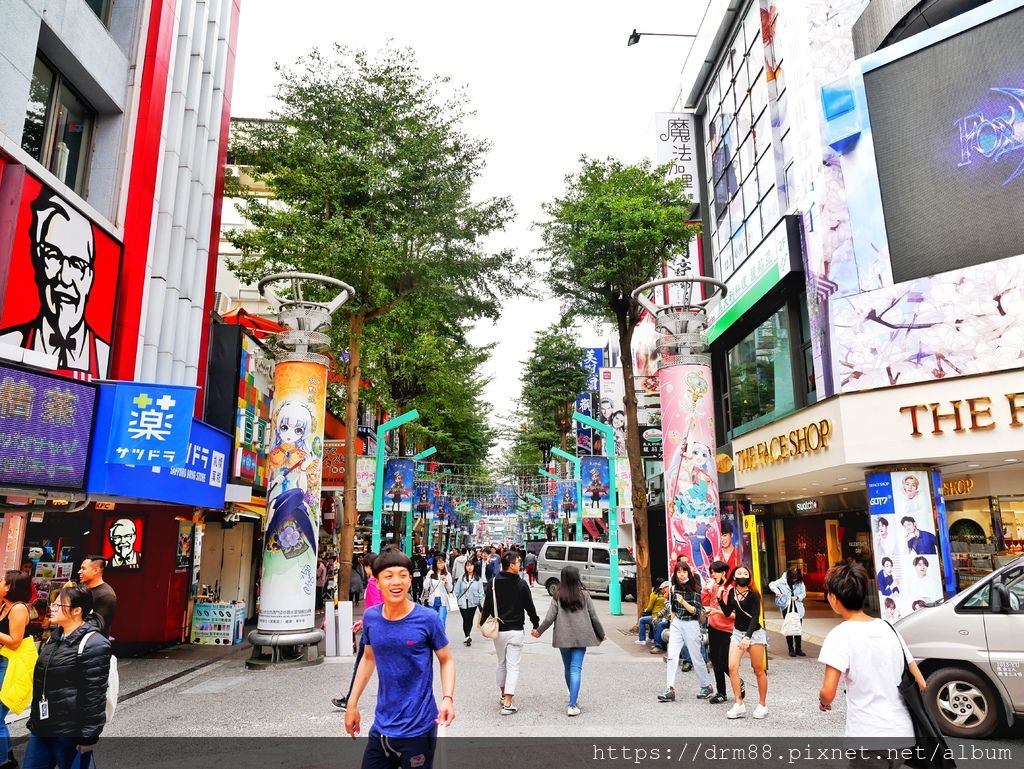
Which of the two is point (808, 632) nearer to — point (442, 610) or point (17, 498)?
point (442, 610)

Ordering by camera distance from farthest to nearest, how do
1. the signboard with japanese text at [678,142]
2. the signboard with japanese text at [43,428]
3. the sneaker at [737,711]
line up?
the signboard with japanese text at [678,142] → the sneaker at [737,711] → the signboard with japanese text at [43,428]

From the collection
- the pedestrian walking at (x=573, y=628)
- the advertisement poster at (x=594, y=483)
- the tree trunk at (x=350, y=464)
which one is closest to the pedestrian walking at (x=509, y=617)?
the pedestrian walking at (x=573, y=628)

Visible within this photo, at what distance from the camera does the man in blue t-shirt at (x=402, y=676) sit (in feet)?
12.0

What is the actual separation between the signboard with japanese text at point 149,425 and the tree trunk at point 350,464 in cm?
753

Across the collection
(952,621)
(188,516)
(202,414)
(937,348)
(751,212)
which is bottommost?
(952,621)

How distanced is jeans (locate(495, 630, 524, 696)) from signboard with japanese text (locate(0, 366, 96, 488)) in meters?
5.21

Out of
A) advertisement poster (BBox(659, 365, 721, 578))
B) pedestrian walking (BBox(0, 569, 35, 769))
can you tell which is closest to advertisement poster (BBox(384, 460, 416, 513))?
advertisement poster (BBox(659, 365, 721, 578))

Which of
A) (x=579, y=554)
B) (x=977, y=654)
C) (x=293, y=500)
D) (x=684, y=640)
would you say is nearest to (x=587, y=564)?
(x=579, y=554)

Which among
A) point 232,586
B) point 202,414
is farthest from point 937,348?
point 232,586

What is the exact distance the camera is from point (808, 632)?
1524 centimetres

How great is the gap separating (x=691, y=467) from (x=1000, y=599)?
651cm

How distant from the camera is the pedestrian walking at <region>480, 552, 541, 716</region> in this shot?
7867mm

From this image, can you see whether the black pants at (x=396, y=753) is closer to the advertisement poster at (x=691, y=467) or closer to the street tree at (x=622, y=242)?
the advertisement poster at (x=691, y=467)

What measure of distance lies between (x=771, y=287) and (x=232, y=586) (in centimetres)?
1520
